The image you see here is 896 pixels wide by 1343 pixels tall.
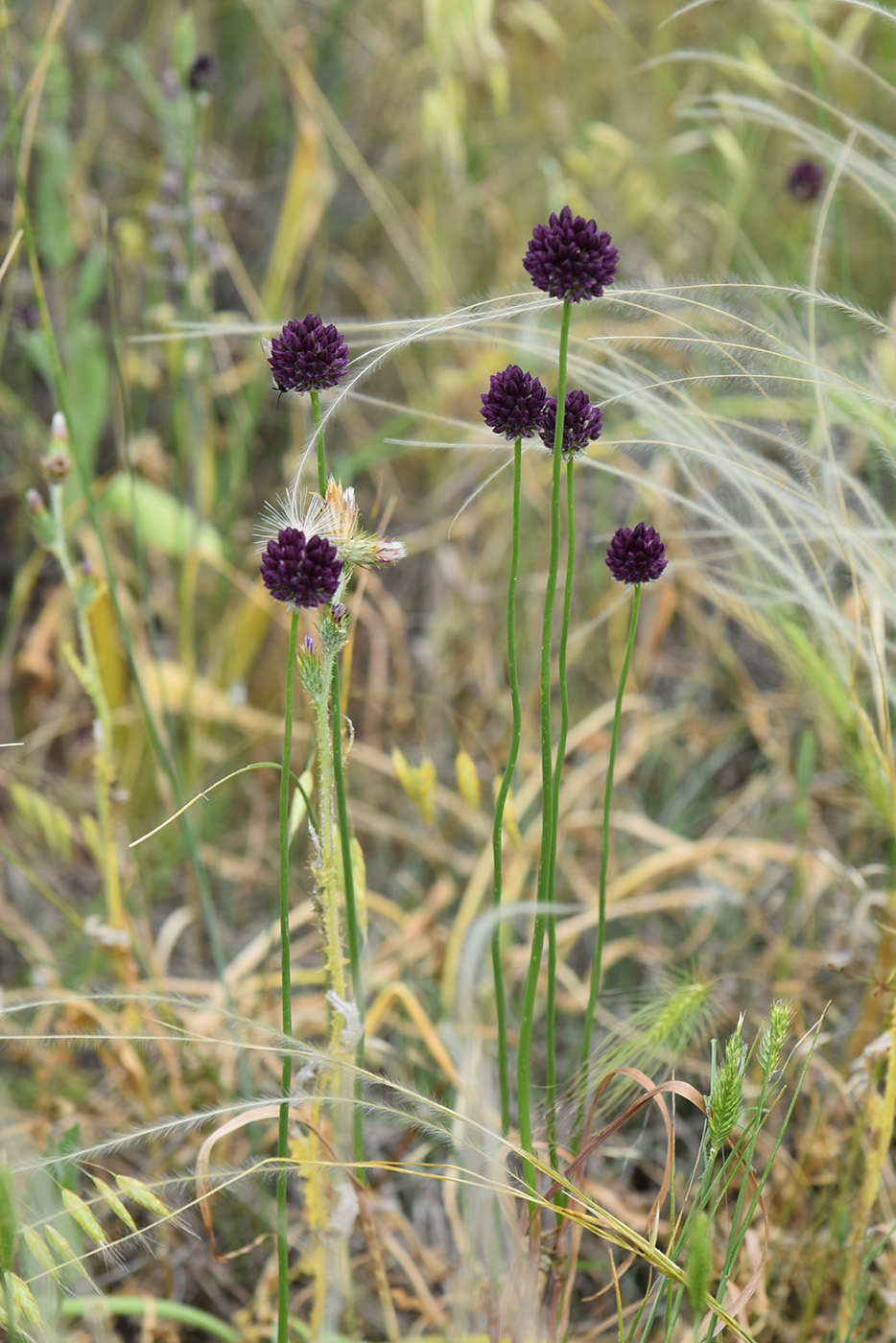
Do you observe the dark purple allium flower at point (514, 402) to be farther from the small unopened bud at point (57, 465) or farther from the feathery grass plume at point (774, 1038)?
the small unopened bud at point (57, 465)

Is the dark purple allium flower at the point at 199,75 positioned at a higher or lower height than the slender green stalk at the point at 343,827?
higher

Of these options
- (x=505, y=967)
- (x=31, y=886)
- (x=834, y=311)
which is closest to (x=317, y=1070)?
(x=505, y=967)

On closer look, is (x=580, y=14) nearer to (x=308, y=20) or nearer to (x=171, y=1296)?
(x=308, y=20)

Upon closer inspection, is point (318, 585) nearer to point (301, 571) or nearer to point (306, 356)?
point (301, 571)

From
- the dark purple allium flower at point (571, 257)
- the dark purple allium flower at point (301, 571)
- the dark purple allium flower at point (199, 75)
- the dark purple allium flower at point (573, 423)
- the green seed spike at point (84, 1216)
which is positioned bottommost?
the green seed spike at point (84, 1216)

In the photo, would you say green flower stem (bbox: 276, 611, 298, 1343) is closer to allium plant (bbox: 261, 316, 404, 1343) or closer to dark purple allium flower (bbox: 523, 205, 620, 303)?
allium plant (bbox: 261, 316, 404, 1343)

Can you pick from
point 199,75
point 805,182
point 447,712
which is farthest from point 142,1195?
point 805,182

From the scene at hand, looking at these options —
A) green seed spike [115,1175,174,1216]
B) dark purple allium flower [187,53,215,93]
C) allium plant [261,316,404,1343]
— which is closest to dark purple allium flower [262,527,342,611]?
allium plant [261,316,404,1343]

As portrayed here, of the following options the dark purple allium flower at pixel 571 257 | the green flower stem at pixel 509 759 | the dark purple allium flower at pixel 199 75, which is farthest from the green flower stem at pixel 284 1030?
the dark purple allium flower at pixel 199 75
